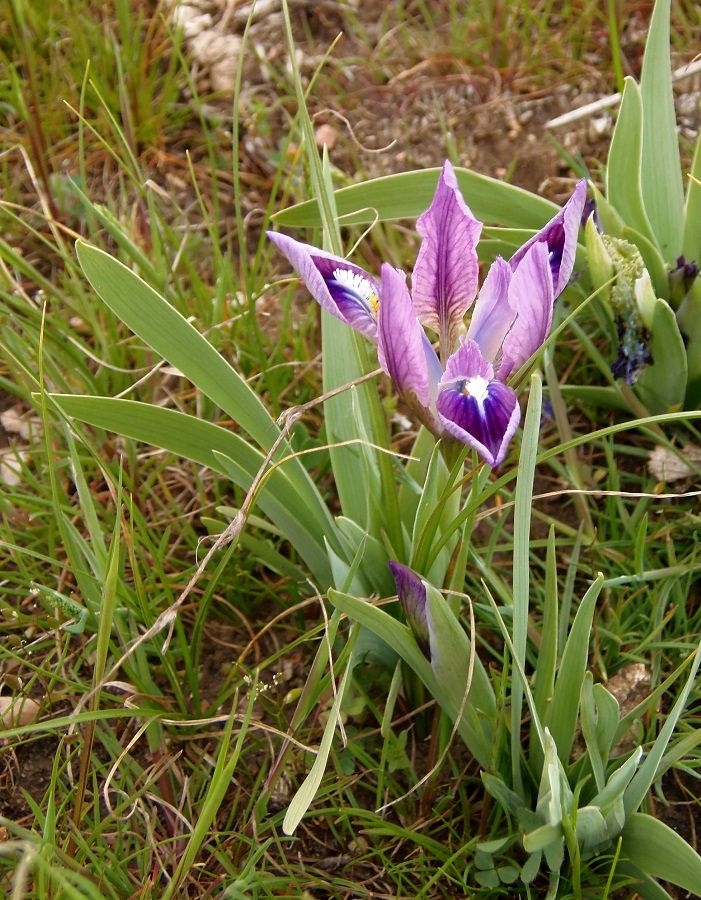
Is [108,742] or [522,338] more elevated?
[522,338]

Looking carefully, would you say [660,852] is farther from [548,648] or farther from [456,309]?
[456,309]

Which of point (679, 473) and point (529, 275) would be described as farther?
point (679, 473)

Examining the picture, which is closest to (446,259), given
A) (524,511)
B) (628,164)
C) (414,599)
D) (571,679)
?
(524,511)

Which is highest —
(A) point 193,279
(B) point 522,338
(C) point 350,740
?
(B) point 522,338

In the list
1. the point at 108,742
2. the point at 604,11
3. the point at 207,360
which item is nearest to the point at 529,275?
the point at 207,360

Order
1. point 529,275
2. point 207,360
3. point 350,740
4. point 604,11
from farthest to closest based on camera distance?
point 604,11
point 350,740
point 207,360
point 529,275

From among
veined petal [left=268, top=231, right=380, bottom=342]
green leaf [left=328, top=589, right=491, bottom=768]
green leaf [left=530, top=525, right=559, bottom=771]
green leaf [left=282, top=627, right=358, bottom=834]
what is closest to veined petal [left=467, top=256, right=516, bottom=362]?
veined petal [left=268, top=231, right=380, bottom=342]

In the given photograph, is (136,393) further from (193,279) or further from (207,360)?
(207,360)

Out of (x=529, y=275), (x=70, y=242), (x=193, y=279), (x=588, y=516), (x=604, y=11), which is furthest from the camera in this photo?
(x=604, y=11)
